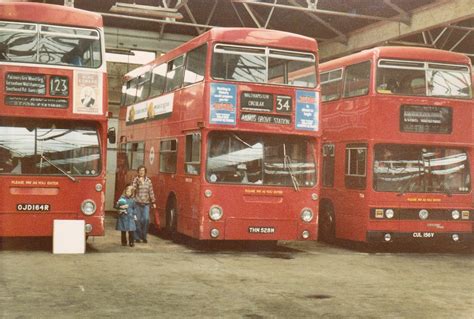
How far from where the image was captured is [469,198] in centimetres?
1528

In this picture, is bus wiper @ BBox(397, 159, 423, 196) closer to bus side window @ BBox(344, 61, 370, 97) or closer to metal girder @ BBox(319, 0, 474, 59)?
bus side window @ BBox(344, 61, 370, 97)

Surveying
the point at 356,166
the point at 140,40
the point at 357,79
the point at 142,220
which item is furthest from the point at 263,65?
the point at 140,40

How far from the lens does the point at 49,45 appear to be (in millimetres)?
13086

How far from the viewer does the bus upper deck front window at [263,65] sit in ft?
45.6

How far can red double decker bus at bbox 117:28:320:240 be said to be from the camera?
13.8m

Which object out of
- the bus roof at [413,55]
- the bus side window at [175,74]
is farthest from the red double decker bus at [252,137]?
the bus roof at [413,55]

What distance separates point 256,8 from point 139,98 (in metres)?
5.64

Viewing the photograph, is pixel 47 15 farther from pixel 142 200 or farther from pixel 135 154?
pixel 135 154

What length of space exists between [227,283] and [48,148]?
4518mm

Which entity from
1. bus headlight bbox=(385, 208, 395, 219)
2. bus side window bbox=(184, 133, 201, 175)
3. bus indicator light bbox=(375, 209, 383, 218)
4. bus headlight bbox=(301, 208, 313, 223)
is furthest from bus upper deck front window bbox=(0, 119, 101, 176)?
bus headlight bbox=(385, 208, 395, 219)

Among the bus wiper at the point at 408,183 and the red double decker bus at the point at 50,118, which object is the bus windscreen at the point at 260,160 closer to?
the bus wiper at the point at 408,183

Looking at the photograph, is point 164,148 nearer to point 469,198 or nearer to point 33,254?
point 33,254

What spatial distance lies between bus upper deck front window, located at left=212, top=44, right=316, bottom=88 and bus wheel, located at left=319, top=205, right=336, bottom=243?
3.60 m

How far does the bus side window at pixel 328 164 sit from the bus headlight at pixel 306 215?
8.34ft
